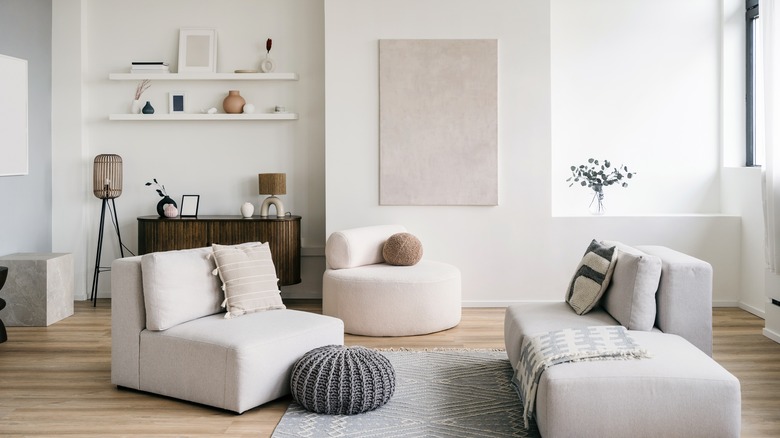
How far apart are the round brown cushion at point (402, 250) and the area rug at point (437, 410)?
3.93 ft

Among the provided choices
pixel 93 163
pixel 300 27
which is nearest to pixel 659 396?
pixel 300 27

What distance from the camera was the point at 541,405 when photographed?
3178 mm

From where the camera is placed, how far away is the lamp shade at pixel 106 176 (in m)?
6.37

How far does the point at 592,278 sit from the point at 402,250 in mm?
1727

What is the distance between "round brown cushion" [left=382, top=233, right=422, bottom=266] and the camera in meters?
5.65

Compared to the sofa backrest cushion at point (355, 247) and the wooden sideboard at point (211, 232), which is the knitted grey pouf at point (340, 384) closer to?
the sofa backrest cushion at point (355, 247)

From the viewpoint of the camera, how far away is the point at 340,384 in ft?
11.8

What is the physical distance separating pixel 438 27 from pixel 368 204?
4.99 feet

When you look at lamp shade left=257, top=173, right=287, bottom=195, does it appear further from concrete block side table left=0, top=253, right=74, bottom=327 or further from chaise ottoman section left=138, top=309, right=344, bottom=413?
chaise ottoman section left=138, top=309, right=344, bottom=413

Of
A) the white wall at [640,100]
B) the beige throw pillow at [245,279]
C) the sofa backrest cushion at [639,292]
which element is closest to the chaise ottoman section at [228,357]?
the beige throw pillow at [245,279]

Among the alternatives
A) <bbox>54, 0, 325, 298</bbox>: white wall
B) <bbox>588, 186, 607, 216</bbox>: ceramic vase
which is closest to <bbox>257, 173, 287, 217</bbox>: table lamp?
<bbox>54, 0, 325, 298</bbox>: white wall

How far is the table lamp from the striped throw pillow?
2734 millimetres

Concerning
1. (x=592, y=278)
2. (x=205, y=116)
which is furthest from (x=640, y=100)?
(x=205, y=116)

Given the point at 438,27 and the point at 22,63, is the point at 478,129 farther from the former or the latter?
the point at 22,63
